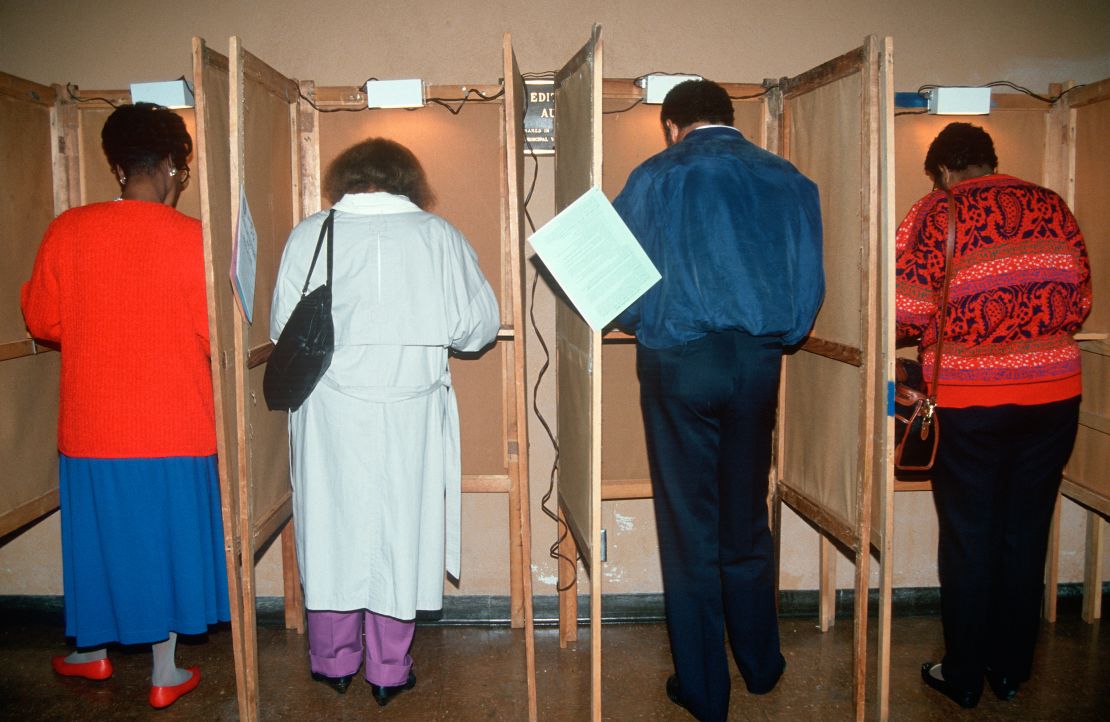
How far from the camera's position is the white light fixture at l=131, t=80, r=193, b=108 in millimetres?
2664

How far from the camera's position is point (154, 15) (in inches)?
113

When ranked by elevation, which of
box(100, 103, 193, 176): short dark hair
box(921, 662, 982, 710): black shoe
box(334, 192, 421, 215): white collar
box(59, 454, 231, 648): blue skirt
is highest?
box(100, 103, 193, 176): short dark hair

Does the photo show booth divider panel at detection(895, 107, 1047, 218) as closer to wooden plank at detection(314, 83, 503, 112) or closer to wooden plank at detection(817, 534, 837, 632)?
wooden plank at detection(817, 534, 837, 632)

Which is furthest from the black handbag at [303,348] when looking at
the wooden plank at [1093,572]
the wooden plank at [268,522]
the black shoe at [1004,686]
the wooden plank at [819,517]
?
the wooden plank at [1093,572]

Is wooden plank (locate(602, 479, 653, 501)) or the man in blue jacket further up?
the man in blue jacket

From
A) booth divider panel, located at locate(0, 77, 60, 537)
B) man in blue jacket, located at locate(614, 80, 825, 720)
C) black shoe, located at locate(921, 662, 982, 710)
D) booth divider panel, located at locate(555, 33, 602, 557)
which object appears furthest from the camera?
booth divider panel, located at locate(0, 77, 60, 537)

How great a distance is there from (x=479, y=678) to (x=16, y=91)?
7.97 ft

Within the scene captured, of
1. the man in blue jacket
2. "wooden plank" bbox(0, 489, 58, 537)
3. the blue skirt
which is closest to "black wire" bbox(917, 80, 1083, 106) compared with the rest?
the man in blue jacket

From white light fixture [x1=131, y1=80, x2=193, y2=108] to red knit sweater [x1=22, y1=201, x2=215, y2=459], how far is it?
0.58m

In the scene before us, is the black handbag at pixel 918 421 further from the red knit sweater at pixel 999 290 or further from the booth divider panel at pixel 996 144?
the booth divider panel at pixel 996 144

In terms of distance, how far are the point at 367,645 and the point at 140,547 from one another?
2.37 ft

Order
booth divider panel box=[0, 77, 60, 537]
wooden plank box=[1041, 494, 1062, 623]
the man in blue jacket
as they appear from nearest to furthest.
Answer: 1. the man in blue jacket
2. booth divider panel box=[0, 77, 60, 537]
3. wooden plank box=[1041, 494, 1062, 623]

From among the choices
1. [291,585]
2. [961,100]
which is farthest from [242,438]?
[961,100]

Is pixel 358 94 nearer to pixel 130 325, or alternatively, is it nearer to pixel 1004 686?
pixel 130 325
